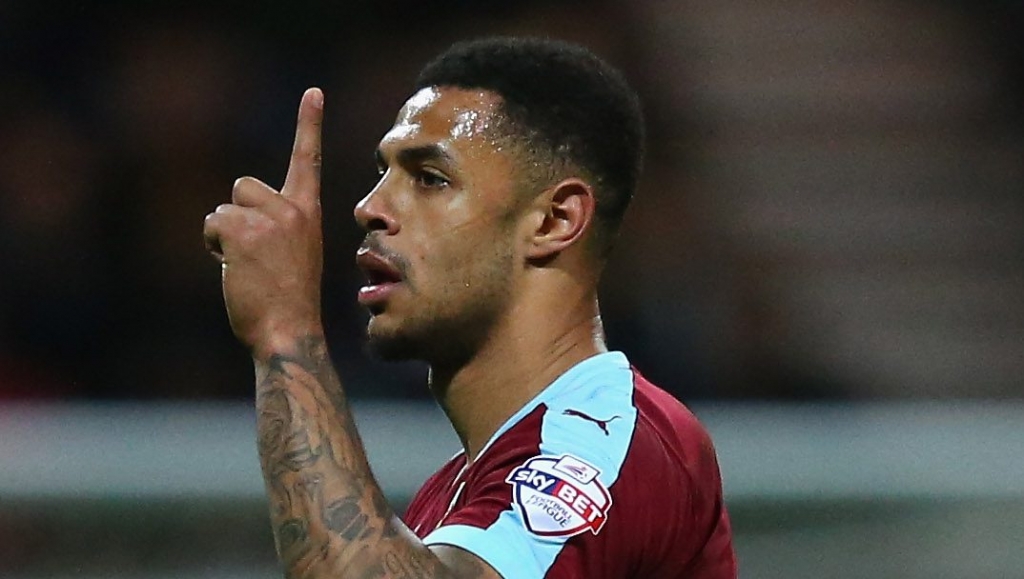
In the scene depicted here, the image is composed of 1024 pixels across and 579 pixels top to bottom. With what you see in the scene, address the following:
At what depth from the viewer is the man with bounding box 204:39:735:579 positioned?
2.04 metres

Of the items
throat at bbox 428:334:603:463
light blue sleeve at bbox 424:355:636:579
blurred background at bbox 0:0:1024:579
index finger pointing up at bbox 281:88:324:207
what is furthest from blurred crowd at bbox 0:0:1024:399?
index finger pointing up at bbox 281:88:324:207

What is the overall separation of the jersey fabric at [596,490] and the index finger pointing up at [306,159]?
442 mm

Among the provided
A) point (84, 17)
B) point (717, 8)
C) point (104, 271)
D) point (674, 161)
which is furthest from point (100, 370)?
point (717, 8)

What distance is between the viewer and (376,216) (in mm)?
2377

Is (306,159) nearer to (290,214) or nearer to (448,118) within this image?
(290,214)

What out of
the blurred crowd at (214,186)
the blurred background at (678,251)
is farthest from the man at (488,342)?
the blurred crowd at (214,186)

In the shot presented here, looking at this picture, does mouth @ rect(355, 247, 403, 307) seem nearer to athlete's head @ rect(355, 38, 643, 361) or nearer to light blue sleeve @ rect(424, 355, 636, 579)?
athlete's head @ rect(355, 38, 643, 361)

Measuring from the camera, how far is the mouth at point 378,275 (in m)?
2.36

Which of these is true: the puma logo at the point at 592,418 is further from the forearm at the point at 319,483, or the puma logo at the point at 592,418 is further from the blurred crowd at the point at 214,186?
the blurred crowd at the point at 214,186

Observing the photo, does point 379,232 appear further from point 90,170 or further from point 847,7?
point 847,7

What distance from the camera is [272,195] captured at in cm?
215

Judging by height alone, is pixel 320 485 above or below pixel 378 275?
below

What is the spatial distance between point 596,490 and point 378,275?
509 mm

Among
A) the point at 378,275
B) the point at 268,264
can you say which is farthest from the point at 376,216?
the point at 268,264
